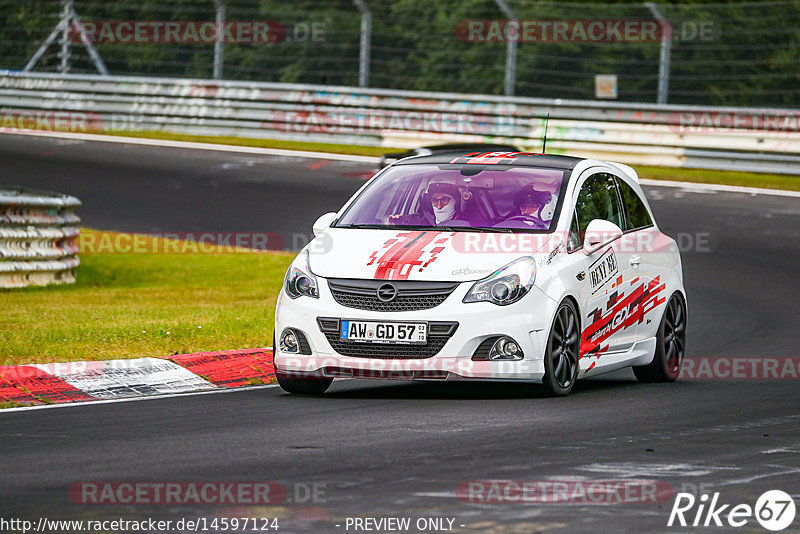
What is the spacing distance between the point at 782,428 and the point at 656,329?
8.93 ft

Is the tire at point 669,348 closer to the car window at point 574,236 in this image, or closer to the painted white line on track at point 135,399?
the car window at point 574,236

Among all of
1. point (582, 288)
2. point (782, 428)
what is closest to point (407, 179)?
point (582, 288)

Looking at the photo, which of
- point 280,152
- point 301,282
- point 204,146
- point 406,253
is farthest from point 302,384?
point 204,146

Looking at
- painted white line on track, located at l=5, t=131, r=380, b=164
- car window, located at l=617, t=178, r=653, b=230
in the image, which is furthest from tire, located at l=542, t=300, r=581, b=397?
painted white line on track, located at l=5, t=131, r=380, b=164

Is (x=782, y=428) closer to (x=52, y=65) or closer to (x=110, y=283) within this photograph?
(x=110, y=283)

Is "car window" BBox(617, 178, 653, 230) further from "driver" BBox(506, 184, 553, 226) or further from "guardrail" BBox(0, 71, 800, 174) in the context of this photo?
"guardrail" BBox(0, 71, 800, 174)

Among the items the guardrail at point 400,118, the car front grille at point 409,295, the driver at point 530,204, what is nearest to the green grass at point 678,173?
the guardrail at point 400,118

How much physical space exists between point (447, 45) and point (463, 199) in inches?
773

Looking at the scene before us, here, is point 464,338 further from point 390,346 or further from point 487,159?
point 487,159

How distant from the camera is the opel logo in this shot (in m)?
9.43

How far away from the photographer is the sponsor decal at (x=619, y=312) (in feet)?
33.8

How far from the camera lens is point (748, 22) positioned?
86.2 feet

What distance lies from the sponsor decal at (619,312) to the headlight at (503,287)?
81 centimetres

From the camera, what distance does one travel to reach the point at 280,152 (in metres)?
29.5
